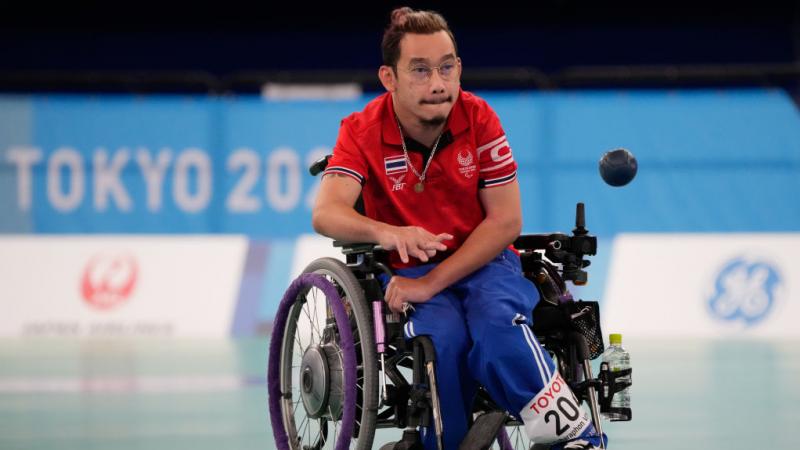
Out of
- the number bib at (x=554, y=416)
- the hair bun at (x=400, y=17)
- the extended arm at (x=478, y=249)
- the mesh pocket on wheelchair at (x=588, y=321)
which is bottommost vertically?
the number bib at (x=554, y=416)

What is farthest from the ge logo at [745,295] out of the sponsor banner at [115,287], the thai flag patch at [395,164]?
the thai flag patch at [395,164]

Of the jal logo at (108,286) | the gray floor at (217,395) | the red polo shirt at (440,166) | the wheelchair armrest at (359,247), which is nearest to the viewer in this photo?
the wheelchair armrest at (359,247)

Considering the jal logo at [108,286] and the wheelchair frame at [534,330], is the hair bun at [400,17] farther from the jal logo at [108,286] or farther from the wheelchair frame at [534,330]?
the jal logo at [108,286]

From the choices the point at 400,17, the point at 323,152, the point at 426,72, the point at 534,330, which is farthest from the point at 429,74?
the point at 323,152

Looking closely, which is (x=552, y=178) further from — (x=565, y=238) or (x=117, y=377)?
(x=565, y=238)

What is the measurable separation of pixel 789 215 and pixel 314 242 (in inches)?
144

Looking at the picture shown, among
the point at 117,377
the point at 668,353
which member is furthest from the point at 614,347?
the point at 668,353

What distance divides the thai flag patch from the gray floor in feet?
5.12

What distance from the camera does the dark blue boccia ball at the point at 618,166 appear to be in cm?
383

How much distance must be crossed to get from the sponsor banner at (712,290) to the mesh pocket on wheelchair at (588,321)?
549 cm

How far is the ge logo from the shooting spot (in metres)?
9.21

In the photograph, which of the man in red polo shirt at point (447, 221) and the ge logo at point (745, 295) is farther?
the ge logo at point (745, 295)

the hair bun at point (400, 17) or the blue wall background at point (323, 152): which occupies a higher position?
the hair bun at point (400, 17)

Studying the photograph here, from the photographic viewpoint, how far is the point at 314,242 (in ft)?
31.7
